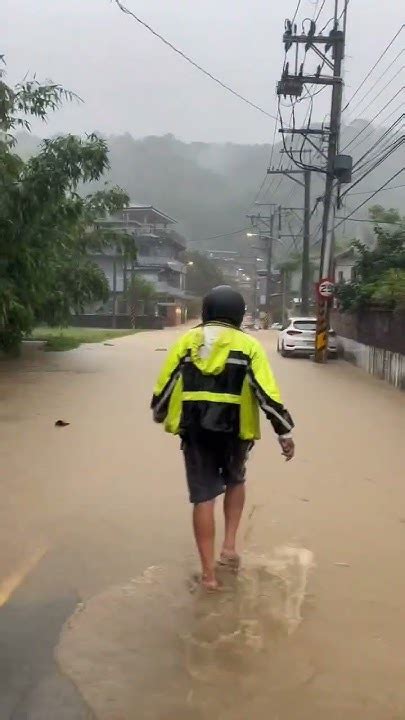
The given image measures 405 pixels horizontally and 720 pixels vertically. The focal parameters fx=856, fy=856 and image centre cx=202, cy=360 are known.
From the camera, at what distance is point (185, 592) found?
470 cm

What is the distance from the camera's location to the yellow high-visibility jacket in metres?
4.51

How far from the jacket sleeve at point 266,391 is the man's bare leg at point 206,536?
1.90ft

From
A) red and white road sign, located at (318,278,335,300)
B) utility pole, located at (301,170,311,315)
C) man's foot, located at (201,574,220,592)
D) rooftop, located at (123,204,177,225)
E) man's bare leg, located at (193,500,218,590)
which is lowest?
man's foot, located at (201,574,220,592)

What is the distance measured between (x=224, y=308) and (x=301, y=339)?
2281 centimetres

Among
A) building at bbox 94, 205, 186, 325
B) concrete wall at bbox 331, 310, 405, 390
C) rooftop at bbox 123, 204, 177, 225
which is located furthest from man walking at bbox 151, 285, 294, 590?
rooftop at bbox 123, 204, 177, 225

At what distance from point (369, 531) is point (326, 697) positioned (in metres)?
2.73

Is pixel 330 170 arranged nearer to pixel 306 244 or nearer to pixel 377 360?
pixel 377 360

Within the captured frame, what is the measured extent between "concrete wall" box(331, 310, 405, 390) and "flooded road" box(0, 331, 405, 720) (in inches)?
338

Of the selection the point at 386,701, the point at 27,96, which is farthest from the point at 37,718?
the point at 27,96

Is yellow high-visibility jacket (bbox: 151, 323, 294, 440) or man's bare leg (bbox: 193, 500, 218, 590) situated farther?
man's bare leg (bbox: 193, 500, 218, 590)

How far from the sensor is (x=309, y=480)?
798 cm

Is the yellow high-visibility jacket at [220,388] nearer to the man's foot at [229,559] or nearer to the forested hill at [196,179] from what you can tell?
the man's foot at [229,559]

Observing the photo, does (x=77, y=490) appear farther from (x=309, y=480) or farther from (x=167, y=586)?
(x=167, y=586)

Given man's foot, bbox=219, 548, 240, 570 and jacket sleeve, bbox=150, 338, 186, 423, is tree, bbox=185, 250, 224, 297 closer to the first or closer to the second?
man's foot, bbox=219, 548, 240, 570
